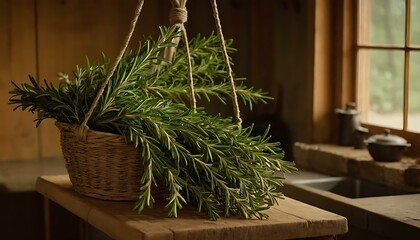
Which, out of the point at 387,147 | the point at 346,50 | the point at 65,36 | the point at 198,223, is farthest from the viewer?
the point at 65,36

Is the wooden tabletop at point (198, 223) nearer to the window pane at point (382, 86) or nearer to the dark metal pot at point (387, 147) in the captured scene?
the dark metal pot at point (387, 147)

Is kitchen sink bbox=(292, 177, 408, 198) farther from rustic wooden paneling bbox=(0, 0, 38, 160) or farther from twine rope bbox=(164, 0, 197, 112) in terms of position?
rustic wooden paneling bbox=(0, 0, 38, 160)

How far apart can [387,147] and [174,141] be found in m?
1.05

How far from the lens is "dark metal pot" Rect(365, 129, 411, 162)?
2611mm

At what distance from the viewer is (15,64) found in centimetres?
308

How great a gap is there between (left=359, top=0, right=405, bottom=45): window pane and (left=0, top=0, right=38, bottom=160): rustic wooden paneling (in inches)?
47.7

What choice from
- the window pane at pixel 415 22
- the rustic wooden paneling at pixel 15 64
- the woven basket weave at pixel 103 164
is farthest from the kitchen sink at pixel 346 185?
the rustic wooden paneling at pixel 15 64

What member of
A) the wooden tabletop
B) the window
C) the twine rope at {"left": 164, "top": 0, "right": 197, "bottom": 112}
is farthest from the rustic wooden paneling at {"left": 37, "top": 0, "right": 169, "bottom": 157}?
the wooden tabletop

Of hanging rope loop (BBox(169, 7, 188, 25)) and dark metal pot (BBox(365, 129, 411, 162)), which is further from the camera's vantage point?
dark metal pot (BBox(365, 129, 411, 162))

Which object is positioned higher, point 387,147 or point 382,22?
point 382,22

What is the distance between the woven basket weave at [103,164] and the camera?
1815 mm

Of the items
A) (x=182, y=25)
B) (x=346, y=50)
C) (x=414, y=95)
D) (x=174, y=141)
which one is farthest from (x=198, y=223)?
(x=346, y=50)

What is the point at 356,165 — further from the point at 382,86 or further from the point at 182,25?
the point at 182,25

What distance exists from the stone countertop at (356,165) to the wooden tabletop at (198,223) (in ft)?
2.30
